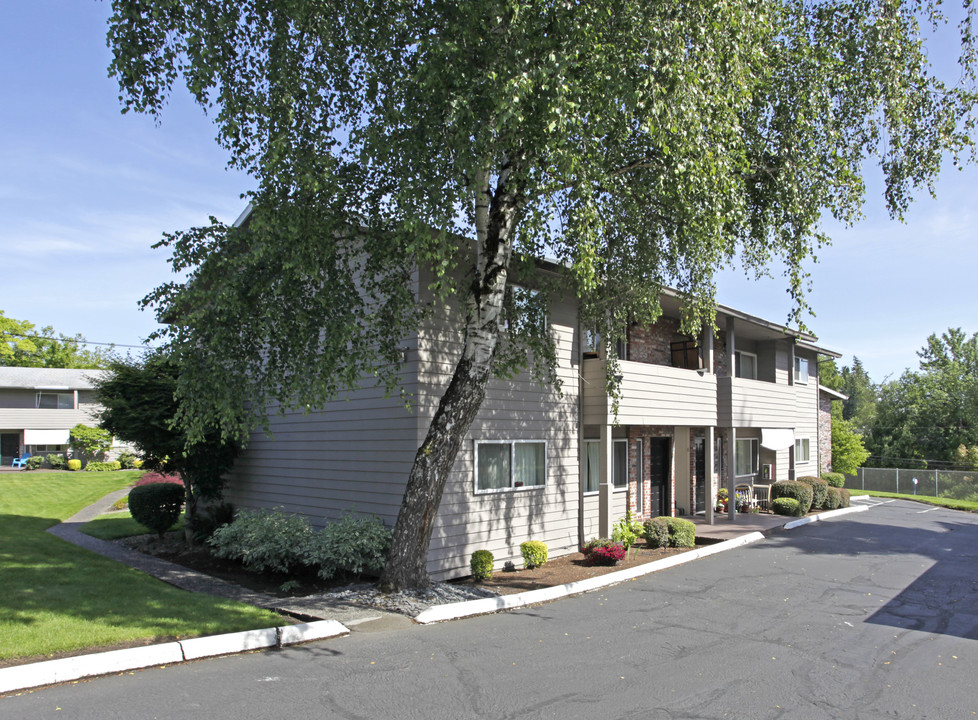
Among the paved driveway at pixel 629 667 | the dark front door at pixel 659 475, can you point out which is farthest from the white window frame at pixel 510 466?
the dark front door at pixel 659 475

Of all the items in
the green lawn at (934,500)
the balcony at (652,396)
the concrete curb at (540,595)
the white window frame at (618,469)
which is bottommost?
the green lawn at (934,500)

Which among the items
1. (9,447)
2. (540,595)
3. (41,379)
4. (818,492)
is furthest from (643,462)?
(9,447)

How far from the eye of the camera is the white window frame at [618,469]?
16.6m

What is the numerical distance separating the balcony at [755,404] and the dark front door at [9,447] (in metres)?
43.3

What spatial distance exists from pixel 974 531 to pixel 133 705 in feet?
70.4

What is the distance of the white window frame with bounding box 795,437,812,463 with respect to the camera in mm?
25406

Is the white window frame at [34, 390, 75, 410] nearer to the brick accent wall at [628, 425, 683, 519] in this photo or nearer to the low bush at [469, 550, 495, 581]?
the brick accent wall at [628, 425, 683, 519]

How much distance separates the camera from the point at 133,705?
222 inches

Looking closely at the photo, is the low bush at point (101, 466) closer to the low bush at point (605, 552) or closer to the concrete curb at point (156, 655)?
the low bush at point (605, 552)

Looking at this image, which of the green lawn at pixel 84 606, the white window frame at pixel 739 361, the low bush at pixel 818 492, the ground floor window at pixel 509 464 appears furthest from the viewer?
the white window frame at pixel 739 361

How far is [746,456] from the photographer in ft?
75.8

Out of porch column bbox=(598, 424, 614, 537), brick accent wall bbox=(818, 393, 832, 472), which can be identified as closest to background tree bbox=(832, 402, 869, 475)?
brick accent wall bbox=(818, 393, 832, 472)

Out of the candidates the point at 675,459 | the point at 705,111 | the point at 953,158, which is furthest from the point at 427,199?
the point at 675,459

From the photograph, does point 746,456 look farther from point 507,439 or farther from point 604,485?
point 507,439
